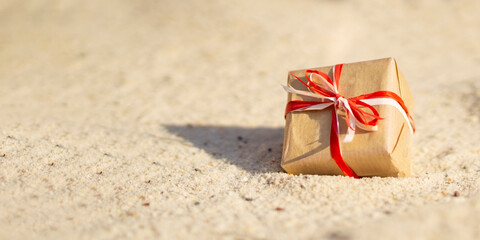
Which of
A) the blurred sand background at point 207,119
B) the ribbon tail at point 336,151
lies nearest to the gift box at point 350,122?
the ribbon tail at point 336,151

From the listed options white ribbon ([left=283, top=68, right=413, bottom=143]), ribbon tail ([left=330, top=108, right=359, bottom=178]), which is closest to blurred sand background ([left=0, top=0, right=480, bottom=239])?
ribbon tail ([left=330, top=108, right=359, bottom=178])

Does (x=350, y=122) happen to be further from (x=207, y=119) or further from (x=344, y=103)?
(x=207, y=119)

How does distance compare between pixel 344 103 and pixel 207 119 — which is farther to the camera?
pixel 207 119

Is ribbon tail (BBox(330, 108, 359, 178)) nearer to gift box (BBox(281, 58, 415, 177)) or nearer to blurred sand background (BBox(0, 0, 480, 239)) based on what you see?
gift box (BBox(281, 58, 415, 177))

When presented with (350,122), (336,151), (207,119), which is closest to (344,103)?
(350,122)

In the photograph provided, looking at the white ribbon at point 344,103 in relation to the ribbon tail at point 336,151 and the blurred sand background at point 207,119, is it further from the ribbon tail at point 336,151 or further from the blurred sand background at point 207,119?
the blurred sand background at point 207,119
